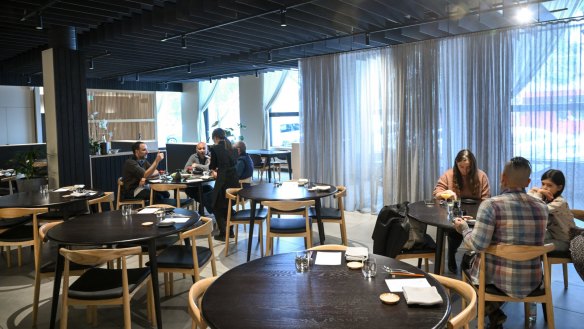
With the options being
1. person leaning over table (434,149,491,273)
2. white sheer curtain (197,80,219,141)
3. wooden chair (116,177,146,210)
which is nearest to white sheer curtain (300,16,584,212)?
person leaning over table (434,149,491,273)

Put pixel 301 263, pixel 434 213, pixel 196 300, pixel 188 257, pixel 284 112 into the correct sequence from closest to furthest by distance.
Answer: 1. pixel 196 300
2. pixel 301 263
3. pixel 188 257
4. pixel 434 213
5. pixel 284 112

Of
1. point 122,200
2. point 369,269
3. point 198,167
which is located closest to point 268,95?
point 198,167

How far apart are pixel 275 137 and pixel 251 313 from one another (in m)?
12.3

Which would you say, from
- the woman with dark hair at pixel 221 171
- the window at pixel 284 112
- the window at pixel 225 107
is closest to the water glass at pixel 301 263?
the woman with dark hair at pixel 221 171

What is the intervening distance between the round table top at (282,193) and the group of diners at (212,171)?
638 mm

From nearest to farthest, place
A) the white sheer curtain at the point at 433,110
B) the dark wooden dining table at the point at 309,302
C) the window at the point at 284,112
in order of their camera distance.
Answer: the dark wooden dining table at the point at 309,302 < the white sheer curtain at the point at 433,110 < the window at the point at 284,112

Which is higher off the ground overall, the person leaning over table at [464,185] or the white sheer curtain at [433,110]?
the white sheer curtain at [433,110]

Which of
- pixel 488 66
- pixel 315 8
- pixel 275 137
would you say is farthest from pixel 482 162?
pixel 275 137

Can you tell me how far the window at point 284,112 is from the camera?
1367 centimetres

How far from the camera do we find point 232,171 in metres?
5.96

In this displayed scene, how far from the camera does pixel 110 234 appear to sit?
3342 mm

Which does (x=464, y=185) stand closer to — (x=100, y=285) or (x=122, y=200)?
(x=100, y=285)

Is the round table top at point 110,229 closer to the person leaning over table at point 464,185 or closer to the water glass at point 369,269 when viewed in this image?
the water glass at point 369,269

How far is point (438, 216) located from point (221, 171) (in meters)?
3.06
